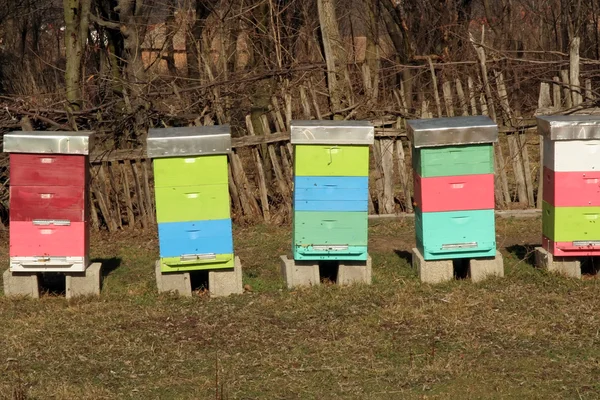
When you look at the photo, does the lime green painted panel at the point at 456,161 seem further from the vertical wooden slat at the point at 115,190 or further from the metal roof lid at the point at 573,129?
the vertical wooden slat at the point at 115,190

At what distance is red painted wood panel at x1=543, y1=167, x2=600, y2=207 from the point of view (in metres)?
7.76

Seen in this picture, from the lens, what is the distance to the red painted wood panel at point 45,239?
7789 millimetres

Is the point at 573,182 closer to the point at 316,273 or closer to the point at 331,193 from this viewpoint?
the point at 331,193

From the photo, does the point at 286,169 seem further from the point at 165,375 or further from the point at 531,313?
the point at 165,375

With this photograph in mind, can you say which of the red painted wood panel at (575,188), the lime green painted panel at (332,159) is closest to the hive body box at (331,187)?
the lime green painted panel at (332,159)

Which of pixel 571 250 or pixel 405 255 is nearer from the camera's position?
pixel 571 250

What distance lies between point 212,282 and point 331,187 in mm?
1333

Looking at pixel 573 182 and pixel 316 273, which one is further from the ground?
pixel 573 182

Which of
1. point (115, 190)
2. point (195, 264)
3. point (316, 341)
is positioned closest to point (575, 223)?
point (316, 341)

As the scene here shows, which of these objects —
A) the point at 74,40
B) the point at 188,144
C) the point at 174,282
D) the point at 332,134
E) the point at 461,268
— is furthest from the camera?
the point at 74,40

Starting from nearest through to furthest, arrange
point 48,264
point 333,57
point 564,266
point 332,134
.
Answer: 1. point 332,134
2. point 48,264
3. point 564,266
4. point 333,57

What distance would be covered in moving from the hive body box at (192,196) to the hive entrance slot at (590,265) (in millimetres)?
3283

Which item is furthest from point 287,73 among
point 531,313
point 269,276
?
point 531,313

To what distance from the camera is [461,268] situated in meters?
8.70
